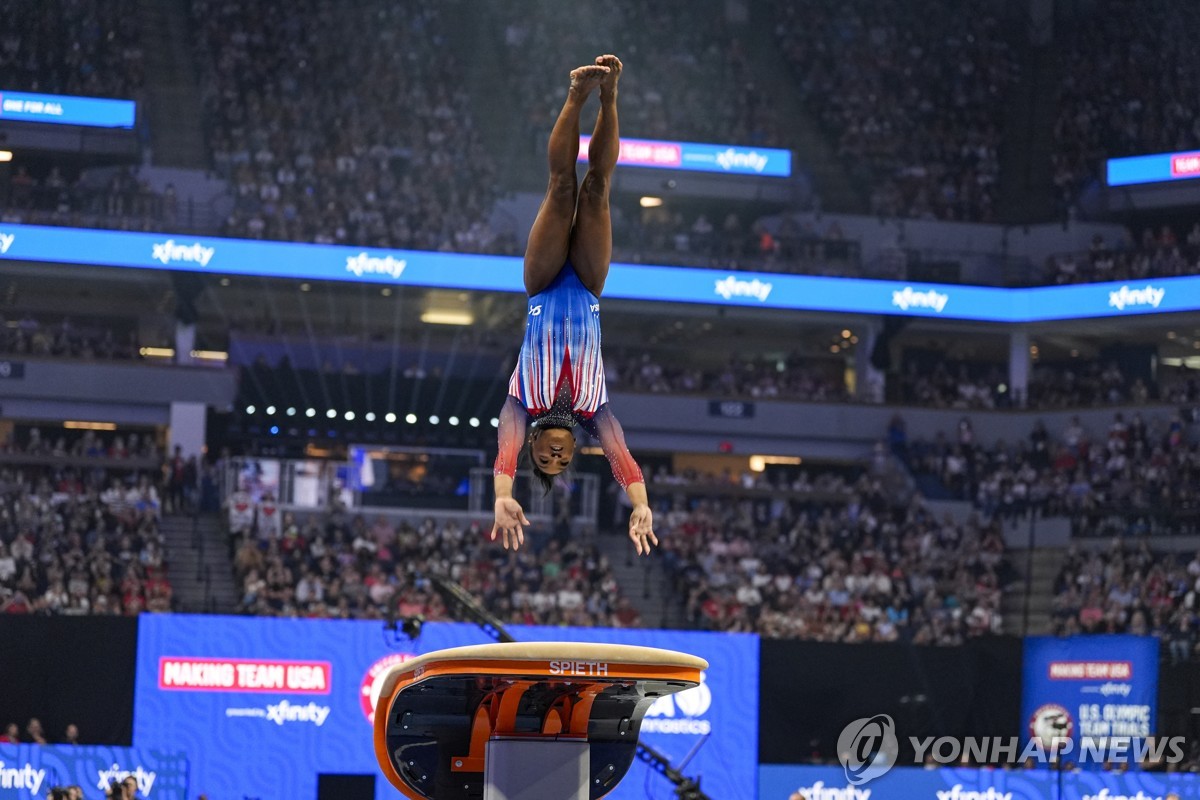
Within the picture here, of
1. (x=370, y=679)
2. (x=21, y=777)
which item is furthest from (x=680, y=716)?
(x=21, y=777)

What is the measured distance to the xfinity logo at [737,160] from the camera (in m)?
33.6

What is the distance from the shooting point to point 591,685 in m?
6.74

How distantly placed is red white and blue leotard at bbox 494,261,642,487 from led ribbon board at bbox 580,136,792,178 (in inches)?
975

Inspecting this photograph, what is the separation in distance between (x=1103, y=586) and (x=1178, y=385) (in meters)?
7.70

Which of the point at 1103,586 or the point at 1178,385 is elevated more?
the point at 1178,385

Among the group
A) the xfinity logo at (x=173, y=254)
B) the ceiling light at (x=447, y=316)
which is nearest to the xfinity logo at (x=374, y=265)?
the xfinity logo at (x=173, y=254)

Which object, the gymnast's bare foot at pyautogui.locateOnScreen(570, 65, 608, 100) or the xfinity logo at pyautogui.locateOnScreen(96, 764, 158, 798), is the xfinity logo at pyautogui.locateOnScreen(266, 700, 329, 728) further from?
the gymnast's bare foot at pyautogui.locateOnScreen(570, 65, 608, 100)

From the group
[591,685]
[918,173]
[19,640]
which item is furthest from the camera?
[918,173]

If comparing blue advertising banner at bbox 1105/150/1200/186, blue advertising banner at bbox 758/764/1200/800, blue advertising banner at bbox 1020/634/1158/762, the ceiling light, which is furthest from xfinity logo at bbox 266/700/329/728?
blue advertising banner at bbox 1105/150/1200/186

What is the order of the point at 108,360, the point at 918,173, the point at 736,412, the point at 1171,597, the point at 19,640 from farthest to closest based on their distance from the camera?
the point at 918,173 < the point at 736,412 < the point at 108,360 < the point at 1171,597 < the point at 19,640

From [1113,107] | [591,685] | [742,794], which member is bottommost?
[742,794]

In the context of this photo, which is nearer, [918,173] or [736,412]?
[736,412]

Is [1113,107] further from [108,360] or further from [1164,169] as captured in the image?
[108,360]

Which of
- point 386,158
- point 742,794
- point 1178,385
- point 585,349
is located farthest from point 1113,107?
point 585,349
